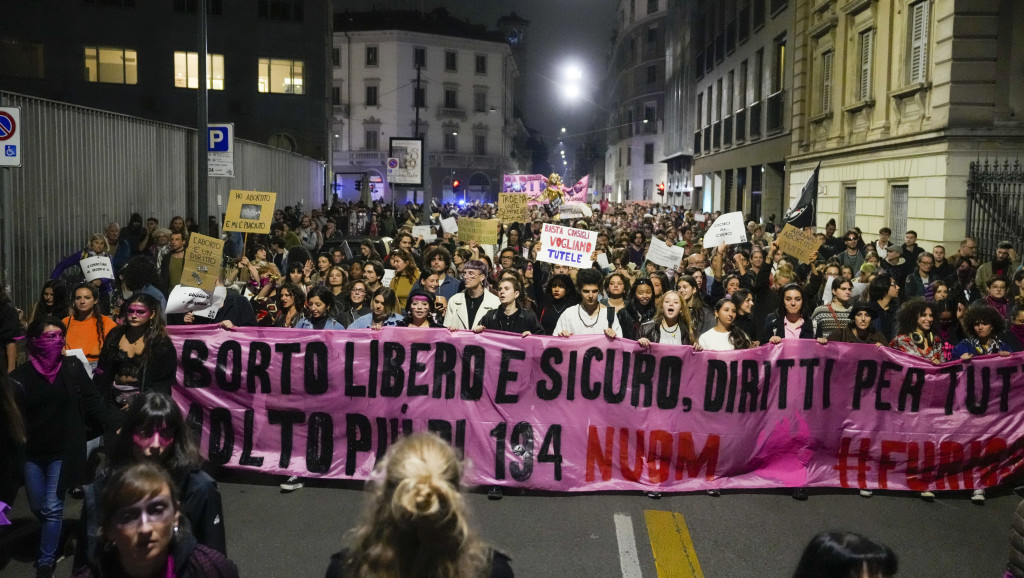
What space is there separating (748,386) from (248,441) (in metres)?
3.96

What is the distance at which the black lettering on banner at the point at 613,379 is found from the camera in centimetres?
768

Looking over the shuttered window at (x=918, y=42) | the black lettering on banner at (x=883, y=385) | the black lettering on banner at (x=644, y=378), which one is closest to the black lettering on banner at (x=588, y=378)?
the black lettering on banner at (x=644, y=378)

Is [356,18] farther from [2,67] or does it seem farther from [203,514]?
[203,514]

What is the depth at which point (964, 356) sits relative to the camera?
7.79 metres

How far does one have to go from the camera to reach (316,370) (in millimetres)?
7777

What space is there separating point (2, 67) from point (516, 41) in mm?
80875

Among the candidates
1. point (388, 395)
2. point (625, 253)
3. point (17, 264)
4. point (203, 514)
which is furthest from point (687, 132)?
point (203, 514)

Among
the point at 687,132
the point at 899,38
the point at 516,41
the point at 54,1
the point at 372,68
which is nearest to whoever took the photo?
the point at 899,38

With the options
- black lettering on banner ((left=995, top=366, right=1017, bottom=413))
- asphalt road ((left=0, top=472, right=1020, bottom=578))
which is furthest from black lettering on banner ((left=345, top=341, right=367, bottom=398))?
black lettering on banner ((left=995, top=366, right=1017, bottom=413))

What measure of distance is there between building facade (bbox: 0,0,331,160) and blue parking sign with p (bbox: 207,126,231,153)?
23953 millimetres

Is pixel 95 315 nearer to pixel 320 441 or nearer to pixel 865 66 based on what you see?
pixel 320 441

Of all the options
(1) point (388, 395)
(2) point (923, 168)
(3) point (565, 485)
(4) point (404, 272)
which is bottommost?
(3) point (565, 485)

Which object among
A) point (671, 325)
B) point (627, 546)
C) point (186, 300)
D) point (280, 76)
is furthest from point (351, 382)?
point (280, 76)

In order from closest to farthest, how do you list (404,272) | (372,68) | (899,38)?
(404,272)
(899,38)
(372,68)
